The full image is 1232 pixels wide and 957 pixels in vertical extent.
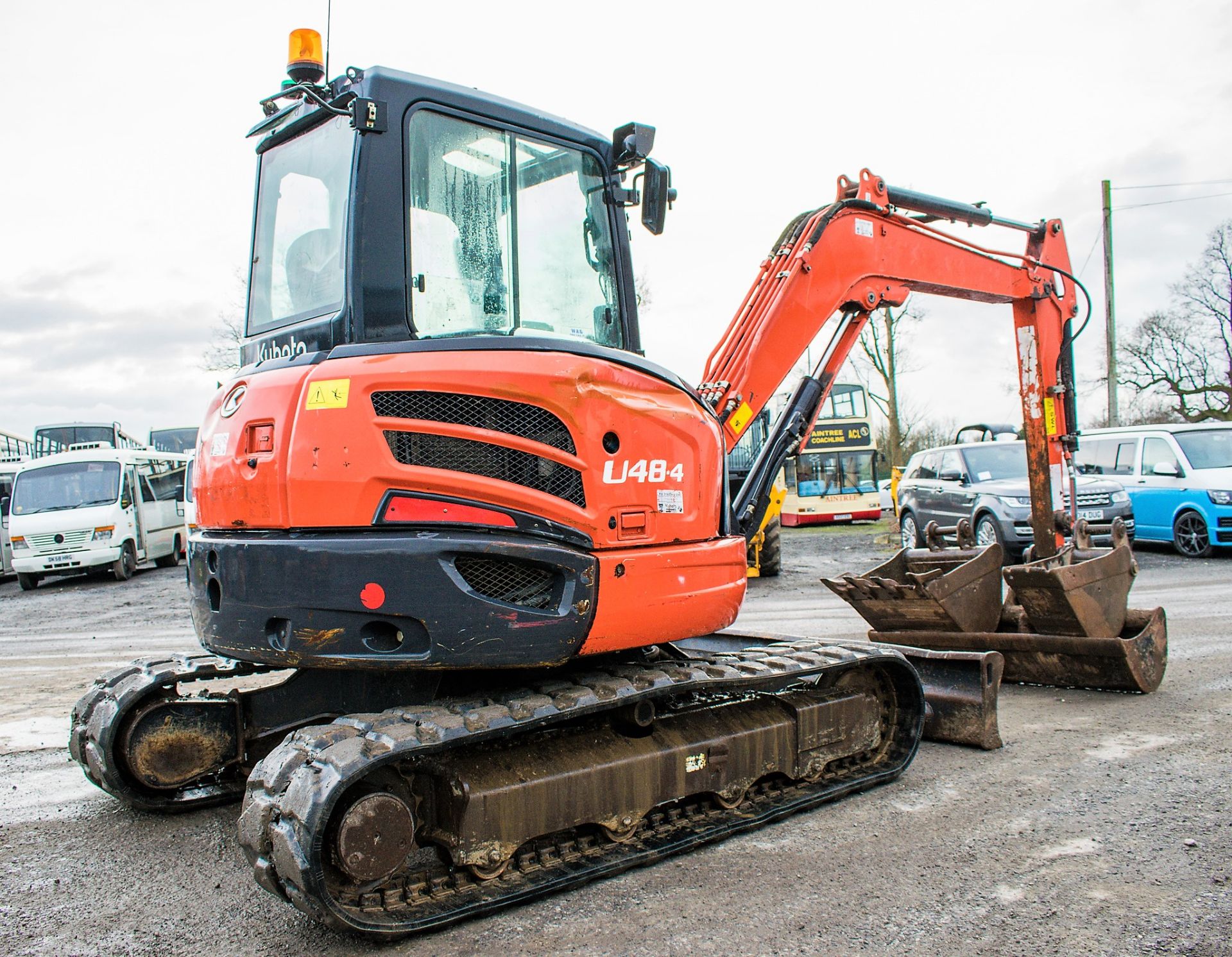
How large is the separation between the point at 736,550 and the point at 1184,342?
44.9m

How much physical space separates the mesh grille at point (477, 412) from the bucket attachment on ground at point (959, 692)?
6.20 ft

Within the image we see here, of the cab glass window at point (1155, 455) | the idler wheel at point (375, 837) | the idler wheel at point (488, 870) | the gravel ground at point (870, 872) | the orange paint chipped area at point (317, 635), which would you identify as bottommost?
the gravel ground at point (870, 872)

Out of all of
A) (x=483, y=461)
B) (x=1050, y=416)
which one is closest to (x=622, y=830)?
(x=483, y=461)

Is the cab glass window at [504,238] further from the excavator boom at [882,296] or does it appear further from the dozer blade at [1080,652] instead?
the dozer blade at [1080,652]

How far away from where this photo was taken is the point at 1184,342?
139 ft

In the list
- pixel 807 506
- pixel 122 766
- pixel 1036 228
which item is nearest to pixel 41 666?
pixel 122 766

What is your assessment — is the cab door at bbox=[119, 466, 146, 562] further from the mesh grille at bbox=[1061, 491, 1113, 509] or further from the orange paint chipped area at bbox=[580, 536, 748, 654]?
the orange paint chipped area at bbox=[580, 536, 748, 654]

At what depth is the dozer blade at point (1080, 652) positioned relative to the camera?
247 inches

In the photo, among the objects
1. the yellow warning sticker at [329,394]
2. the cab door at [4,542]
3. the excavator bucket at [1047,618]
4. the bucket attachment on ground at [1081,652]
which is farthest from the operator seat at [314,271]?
the cab door at [4,542]

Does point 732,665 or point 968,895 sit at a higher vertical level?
point 732,665

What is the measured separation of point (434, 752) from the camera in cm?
355

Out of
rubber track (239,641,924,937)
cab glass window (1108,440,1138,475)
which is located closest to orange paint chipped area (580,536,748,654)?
rubber track (239,641,924,937)

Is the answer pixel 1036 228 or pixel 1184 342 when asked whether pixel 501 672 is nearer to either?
pixel 1036 228

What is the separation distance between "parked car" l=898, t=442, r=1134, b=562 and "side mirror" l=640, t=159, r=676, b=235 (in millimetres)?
9827
